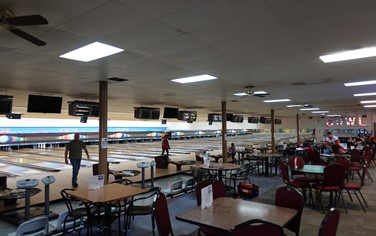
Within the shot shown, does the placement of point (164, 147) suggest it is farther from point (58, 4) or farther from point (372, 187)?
point (58, 4)

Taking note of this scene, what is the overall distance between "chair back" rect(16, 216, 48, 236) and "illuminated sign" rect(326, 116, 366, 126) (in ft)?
70.9

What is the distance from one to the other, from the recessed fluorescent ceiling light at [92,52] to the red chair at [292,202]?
2.59 metres

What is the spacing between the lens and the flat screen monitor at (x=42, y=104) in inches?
246

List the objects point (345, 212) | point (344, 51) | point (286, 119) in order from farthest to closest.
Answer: point (286, 119) < point (345, 212) < point (344, 51)

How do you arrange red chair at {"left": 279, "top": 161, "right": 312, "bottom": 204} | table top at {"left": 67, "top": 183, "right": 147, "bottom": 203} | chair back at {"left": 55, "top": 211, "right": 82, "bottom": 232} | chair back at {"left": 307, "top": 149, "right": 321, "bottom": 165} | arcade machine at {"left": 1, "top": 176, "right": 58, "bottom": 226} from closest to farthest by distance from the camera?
table top at {"left": 67, "top": 183, "right": 147, "bottom": 203} < chair back at {"left": 55, "top": 211, "right": 82, "bottom": 232} < arcade machine at {"left": 1, "top": 176, "right": 58, "bottom": 226} < red chair at {"left": 279, "top": 161, "right": 312, "bottom": 204} < chair back at {"left": 307, "top": 149, "right": 321, "bottom": 165}

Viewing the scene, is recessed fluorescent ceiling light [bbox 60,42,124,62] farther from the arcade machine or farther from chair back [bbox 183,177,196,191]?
chair back [bbox 183,177,196,191]

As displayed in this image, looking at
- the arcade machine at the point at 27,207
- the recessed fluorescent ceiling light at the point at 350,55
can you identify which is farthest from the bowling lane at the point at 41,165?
the recessed fluorescent ceiling light at the point at 350,55

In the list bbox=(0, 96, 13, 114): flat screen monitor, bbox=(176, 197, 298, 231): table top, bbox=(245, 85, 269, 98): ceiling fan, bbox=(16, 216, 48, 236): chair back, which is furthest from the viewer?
bbox=(245, 85, 269, 98): ceiling fan

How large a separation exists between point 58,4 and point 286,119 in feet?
80.6

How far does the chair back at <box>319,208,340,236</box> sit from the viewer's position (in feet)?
5.84

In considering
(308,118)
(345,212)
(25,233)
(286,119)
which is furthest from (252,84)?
(286,119)

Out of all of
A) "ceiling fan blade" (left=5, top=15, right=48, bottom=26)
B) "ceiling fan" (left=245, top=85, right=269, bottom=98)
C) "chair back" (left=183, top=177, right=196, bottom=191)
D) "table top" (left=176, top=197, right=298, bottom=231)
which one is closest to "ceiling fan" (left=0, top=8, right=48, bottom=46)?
"ceiling fan blade" (left=5, top=15, right=48, bottom=26)

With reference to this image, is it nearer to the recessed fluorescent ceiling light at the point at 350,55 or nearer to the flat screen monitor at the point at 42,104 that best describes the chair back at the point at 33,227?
the flat screen monitor at the point at 42,104

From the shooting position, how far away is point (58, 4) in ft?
7.00
